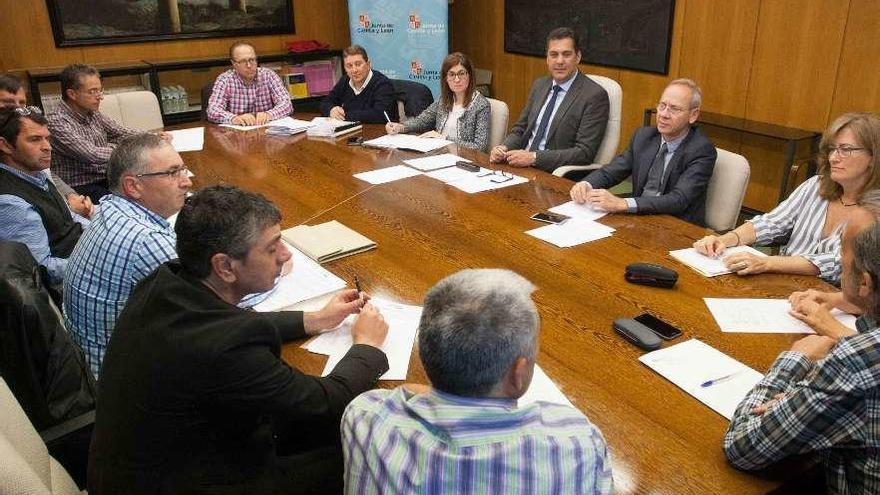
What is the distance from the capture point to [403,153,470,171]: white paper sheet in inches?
124

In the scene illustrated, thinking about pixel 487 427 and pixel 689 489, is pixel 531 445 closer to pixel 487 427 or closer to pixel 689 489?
pixel 487 427

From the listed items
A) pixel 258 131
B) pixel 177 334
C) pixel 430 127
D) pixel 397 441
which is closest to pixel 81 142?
pixel 258 131

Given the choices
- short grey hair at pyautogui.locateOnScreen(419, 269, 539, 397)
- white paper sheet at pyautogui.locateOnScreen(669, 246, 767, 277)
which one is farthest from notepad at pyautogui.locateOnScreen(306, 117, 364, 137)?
short grey hair at pyautogui.locateOnScreen(419, 269, 539, 397)

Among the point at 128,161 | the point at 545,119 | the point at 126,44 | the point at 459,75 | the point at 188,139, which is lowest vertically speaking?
the point at 188,139

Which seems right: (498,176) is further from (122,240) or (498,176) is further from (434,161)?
(122,240)

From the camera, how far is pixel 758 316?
169cm

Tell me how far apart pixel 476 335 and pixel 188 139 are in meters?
3.41

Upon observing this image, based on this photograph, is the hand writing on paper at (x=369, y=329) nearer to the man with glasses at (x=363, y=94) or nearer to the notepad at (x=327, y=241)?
the notepad at (x=327, y=241)

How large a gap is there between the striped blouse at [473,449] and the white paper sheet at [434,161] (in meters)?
2.24

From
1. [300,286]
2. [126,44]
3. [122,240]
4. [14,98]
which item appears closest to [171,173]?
[122,240]

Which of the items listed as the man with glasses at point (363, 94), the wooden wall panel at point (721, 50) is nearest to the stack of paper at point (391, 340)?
the man with glasses at point (363, 94)

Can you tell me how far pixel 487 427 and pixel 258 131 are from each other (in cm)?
355

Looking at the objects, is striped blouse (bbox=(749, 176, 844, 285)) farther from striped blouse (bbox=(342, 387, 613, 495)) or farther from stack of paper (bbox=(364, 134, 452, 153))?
stack of paper (bbox=(364, 134, 452, 153))

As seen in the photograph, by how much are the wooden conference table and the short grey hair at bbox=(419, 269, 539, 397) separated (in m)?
0.40
